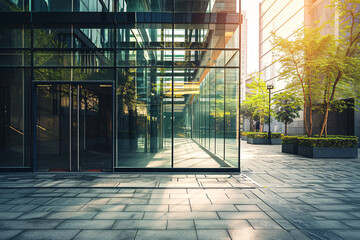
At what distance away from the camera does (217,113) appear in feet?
33.4

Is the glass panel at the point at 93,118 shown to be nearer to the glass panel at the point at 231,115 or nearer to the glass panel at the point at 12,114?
the glass panel at the point at 12,114

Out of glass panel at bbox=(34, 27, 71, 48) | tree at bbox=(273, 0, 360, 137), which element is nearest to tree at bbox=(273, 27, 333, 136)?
tree at bbox=(273, 0, 360, 137)

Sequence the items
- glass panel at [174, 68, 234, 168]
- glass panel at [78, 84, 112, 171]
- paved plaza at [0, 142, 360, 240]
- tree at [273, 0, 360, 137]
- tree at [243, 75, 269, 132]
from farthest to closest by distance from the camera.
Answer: tree at [243, 75, 269, 132]
tree at [273, 0, 360, 137]
glass panel at [174, 68, 234, 168]
glass panel at [78, 84, 112, 171]
paved plaza at [0, 142, 360, 240]

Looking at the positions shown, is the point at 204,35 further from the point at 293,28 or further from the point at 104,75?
the point at 293,28

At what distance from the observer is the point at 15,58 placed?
8531mm

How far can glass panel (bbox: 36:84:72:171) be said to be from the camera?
8562mm

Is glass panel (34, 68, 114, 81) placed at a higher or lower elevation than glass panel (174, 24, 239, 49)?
lower

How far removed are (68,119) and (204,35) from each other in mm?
6823

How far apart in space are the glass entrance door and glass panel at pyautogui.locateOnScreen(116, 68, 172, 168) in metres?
0.53

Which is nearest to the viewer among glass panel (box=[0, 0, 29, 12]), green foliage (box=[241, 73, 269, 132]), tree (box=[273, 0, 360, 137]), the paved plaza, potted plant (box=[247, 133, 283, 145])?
the paved plaza

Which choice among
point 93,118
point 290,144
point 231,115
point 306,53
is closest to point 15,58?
point 93,118

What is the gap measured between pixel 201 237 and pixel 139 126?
5.74m

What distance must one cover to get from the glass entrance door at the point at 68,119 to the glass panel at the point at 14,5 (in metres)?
3.24

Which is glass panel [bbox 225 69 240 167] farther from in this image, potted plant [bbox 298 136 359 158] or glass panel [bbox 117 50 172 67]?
potted plant [bbox 298 136 359 158]
